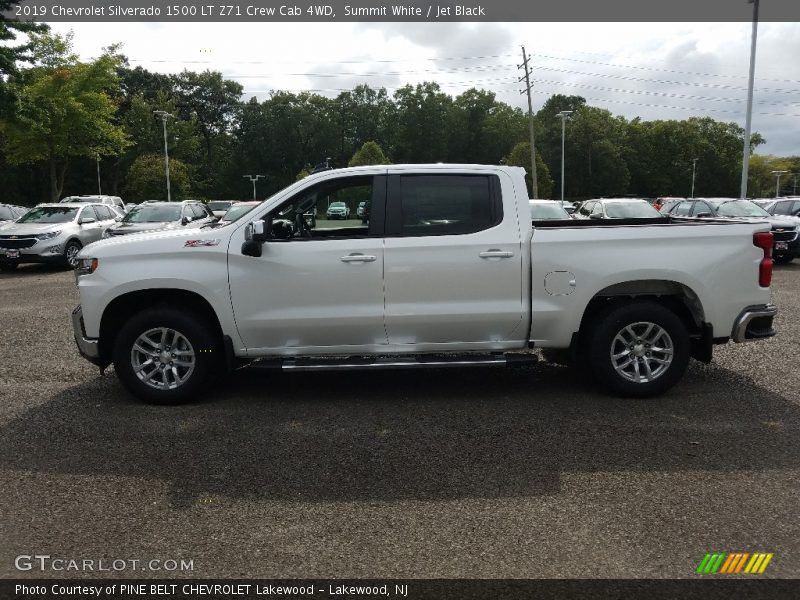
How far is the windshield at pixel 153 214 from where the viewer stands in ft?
60.2

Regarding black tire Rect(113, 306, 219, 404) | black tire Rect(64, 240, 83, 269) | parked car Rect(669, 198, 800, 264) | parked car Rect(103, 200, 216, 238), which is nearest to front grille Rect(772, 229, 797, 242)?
parked car Rect(669, 198, 800, 264)

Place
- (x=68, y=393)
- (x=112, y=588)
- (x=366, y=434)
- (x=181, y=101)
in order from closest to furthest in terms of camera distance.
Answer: (x=112, y=588) < (x=366, y=434) < (x=68, y=393) < (x=181, y=101)

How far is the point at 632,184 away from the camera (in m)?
95.1

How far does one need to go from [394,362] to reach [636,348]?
7.08 feet

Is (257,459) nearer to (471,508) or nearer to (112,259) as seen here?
(471,508)

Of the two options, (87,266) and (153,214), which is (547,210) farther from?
(87,266)

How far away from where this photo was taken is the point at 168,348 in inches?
239

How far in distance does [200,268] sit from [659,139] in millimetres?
99130

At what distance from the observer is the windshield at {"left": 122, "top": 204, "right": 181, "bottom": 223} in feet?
60.2

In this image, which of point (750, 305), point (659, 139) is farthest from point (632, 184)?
point (750, 305)

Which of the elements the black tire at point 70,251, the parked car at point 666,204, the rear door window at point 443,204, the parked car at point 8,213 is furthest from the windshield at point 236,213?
the parked car at point 666,204

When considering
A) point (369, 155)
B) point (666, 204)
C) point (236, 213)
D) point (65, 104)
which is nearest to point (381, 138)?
point (369, 155)

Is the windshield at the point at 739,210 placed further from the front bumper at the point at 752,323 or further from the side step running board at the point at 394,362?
the side step running board at the point at 394,362

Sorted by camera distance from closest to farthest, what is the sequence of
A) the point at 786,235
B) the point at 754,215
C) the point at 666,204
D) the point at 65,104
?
the point at 786,235 < the point at 754,215 < the point at 666,204 < the point at 65,104
